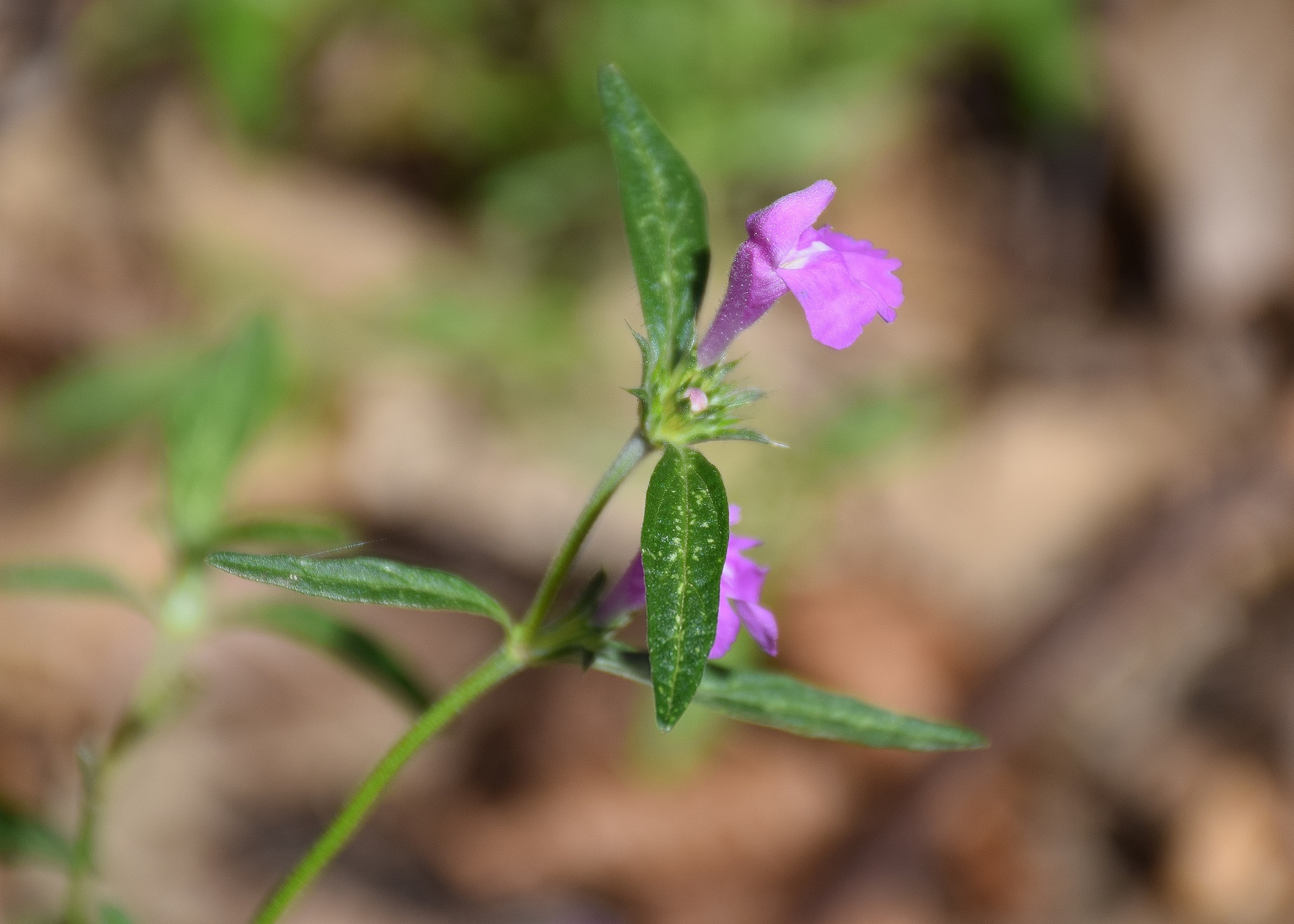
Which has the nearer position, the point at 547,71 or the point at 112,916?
the point at 112,916

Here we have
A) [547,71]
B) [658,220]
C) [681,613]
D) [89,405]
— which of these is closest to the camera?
[681,613]

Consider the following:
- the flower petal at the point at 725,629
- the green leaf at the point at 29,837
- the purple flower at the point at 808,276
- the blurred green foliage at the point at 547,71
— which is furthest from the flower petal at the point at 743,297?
the blurred green foliage at the point at 547,71

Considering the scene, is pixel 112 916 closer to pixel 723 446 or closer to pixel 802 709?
pixel 802 709

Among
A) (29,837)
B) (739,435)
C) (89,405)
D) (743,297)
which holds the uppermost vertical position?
(743,297)

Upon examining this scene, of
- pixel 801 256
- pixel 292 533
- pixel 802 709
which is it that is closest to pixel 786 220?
pixel 801 256

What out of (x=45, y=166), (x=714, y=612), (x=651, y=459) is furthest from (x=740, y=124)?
(x=714, y=612)

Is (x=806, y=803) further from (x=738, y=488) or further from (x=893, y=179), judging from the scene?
(x=893, y=179)
